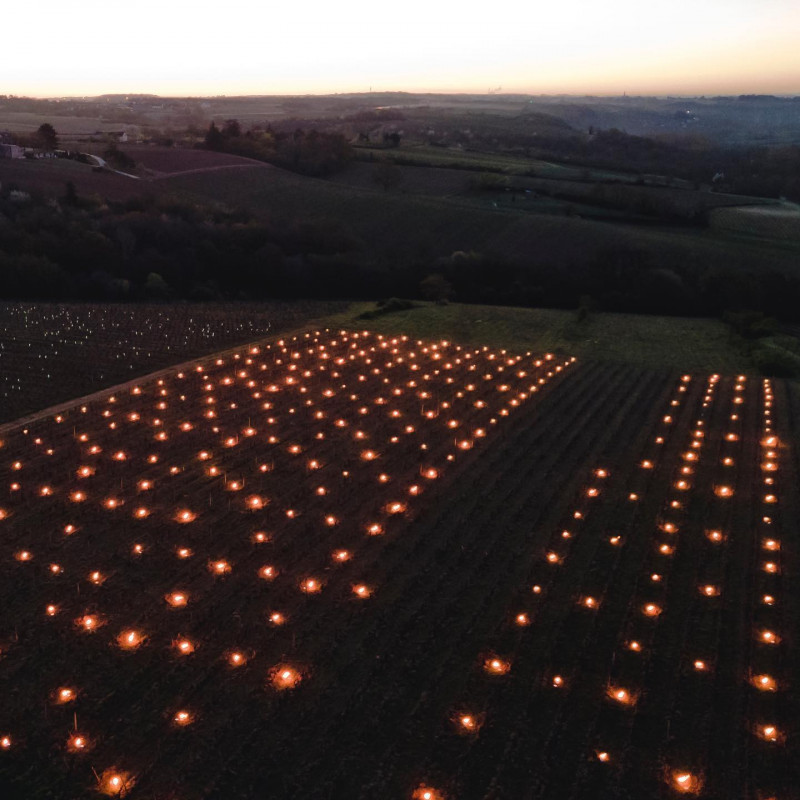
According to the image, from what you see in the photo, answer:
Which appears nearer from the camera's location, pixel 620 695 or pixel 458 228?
pixel 620 695

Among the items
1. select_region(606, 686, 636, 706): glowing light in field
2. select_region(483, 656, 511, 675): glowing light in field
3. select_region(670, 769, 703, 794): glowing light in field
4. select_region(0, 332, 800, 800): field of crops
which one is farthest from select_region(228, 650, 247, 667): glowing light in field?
select_region(670, 769, 703, 794): glowing light in field

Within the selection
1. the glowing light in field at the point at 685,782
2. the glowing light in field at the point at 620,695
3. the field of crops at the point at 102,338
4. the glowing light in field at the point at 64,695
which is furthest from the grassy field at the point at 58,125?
the glowing light in field at the point at 685,782

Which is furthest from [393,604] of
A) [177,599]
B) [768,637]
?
[768,637]

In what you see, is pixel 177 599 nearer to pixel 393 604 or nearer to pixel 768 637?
pixel 393 604

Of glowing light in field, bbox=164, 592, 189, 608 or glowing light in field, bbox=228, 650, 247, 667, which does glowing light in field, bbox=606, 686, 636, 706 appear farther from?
glowing light in field, bbox=164, 592, 189, 608

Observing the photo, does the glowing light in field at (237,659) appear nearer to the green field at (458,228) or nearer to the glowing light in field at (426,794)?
the glowing light in field at (426,794)
